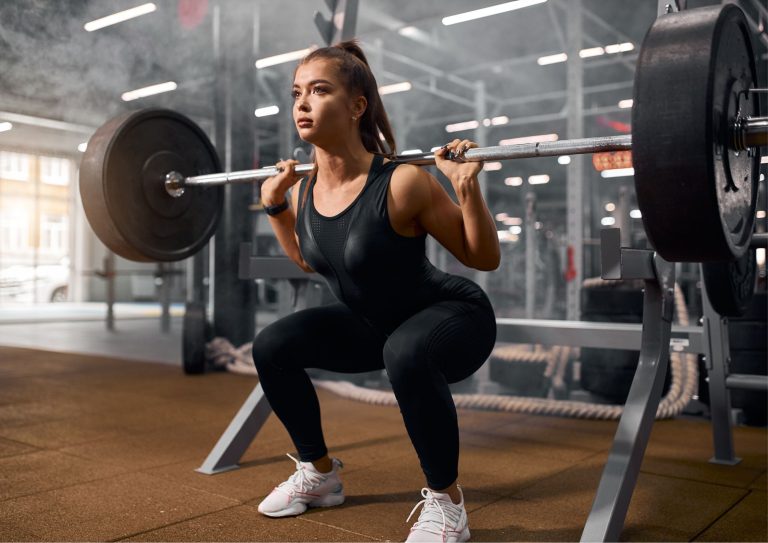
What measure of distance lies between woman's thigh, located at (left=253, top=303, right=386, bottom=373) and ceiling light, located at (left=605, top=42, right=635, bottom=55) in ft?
15.8

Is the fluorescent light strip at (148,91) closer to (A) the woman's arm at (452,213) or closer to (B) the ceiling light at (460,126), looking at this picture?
(A) the woman's arm at (452,213)

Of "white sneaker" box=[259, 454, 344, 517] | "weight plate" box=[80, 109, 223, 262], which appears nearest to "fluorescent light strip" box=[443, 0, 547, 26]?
"weight plate" box=[80, 109, 223, 262]

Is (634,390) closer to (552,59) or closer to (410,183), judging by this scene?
(410,183)

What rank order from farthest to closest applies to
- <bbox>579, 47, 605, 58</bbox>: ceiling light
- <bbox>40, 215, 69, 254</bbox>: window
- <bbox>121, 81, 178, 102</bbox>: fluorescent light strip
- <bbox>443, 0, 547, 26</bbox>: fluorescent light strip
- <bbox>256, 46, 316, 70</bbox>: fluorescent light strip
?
1. <bbox>579, 47, 605, 58</bbox>: ceiling light
2. <bbox>40, 215, 69, 254</bbox>: window
3. <bbox>443, 0, 547, 26</bbox>: fluorescent light strip
4. <bbox>256, 46, 316, 70</bbox>: fluorescent light strip
5. <bbox>121, 81, 178, 102</bbox>: fluorescent light strip

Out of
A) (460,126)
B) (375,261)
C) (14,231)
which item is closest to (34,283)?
(14,231)

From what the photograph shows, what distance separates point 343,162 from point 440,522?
26.6 inches

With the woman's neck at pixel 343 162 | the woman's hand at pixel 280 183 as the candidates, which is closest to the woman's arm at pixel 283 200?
the woman's hand at pixel 280 183

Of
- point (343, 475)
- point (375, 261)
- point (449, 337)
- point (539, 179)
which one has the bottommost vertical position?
point (343, 475)

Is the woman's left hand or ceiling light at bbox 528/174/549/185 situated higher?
ceiling light at bbox 528/174/549/185

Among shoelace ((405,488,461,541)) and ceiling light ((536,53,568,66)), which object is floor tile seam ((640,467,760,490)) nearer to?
shoelace ((405,488,461,541))

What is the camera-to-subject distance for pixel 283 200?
145 centimetres

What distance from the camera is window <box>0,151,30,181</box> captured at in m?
3.52

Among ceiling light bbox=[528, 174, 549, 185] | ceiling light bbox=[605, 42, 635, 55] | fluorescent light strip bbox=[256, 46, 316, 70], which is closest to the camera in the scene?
fluorescent light strip bbox=[256, 46, 316, 70]

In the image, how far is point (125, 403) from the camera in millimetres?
2666
